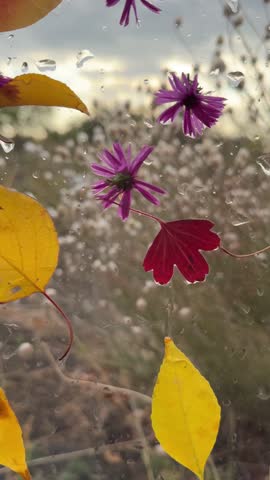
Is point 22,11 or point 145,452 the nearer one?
point 22,11

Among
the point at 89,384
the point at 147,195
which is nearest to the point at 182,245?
the point at 147,195

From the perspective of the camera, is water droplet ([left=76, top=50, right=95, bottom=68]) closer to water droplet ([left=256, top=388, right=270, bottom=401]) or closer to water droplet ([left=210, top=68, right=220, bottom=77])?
water droplet ([left=210, top=68, right=220, bottom=77])

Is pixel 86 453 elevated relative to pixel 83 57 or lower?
lower

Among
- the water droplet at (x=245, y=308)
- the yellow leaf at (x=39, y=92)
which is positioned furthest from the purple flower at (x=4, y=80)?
the water droplet at (x=245, y=308)

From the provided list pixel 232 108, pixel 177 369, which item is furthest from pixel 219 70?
pixel 177 369

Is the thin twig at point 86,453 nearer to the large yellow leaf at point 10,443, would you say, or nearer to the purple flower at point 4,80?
the large yellow leaf at point 10,443

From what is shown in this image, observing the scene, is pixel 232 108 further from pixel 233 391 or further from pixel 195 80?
pixel 233 391

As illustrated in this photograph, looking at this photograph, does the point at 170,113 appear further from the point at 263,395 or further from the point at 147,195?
the point at 263,395

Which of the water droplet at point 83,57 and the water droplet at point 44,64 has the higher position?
the water droplet at point 83,57
